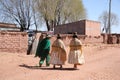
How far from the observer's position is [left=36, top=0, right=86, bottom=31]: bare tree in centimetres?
4425

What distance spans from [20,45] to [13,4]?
23.4 m

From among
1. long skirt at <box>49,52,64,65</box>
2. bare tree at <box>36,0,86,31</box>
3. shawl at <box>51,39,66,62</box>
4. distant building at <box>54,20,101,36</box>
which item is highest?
bare tree at <box>36,0,86,31</box>

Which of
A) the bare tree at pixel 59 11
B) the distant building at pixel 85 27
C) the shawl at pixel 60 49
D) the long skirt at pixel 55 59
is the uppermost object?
the bare tree at pixel 59 11

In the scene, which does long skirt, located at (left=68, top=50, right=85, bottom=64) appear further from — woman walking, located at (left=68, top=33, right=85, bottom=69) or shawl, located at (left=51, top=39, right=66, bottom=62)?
shawl, located at (left=51, top=39, right=66, bottom=62)

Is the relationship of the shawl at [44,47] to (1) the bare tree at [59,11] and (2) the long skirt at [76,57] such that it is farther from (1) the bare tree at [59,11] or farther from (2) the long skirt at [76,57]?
(1) the bare tree at [59,11]

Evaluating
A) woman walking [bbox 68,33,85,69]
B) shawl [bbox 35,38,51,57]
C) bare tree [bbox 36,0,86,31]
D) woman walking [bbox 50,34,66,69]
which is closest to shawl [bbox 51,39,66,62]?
woman walking [bbox 50,34,66,69]

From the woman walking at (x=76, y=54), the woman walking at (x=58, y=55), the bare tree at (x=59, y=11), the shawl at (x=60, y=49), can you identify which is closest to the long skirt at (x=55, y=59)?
the woman walking at (x=58, y=55)

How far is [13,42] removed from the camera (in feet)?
63.7

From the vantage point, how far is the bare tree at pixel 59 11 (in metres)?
44.2

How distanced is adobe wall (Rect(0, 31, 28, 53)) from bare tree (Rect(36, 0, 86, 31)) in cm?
2391

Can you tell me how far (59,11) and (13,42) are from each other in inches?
1166

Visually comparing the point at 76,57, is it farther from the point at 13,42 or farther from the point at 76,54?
the point at 13,42

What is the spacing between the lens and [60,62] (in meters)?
A: 13.5

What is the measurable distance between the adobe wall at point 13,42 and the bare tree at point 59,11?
2391 centimetres
